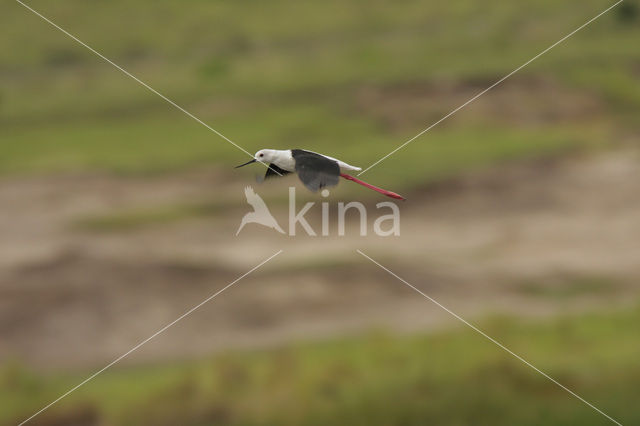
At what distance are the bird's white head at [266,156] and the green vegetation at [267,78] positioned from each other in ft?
77.1

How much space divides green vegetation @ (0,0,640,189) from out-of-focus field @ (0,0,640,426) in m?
0.10

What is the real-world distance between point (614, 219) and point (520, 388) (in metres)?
14.1

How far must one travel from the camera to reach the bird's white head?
196 inches

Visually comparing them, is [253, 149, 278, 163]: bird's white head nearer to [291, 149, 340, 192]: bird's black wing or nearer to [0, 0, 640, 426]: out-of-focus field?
[291, 149, 340, 192]: bird's black wing

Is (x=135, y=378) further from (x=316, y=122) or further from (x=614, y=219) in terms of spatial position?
(x=614, y=219)

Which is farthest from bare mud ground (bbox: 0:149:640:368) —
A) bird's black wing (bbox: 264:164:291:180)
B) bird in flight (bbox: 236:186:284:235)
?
bird in flight (bbox: 236:186:284:235)

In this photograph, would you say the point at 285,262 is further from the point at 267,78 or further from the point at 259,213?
the point at 259,213

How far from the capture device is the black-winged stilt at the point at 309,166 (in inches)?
194

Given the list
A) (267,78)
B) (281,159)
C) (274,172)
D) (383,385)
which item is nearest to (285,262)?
(267,78)

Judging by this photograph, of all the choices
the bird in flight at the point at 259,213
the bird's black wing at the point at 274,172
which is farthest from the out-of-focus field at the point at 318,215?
the bird in flight at the point at 259,213

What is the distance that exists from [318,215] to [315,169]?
23.1 m

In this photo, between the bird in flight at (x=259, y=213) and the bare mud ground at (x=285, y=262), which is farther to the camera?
the bare mud ground at (x=285, y=262)

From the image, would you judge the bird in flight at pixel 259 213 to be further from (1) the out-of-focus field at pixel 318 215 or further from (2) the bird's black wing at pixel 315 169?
(1) the out-of-focus field at pixel 318 215

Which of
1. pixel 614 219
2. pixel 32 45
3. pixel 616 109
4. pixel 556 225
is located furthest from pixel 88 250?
pixel 616 109
